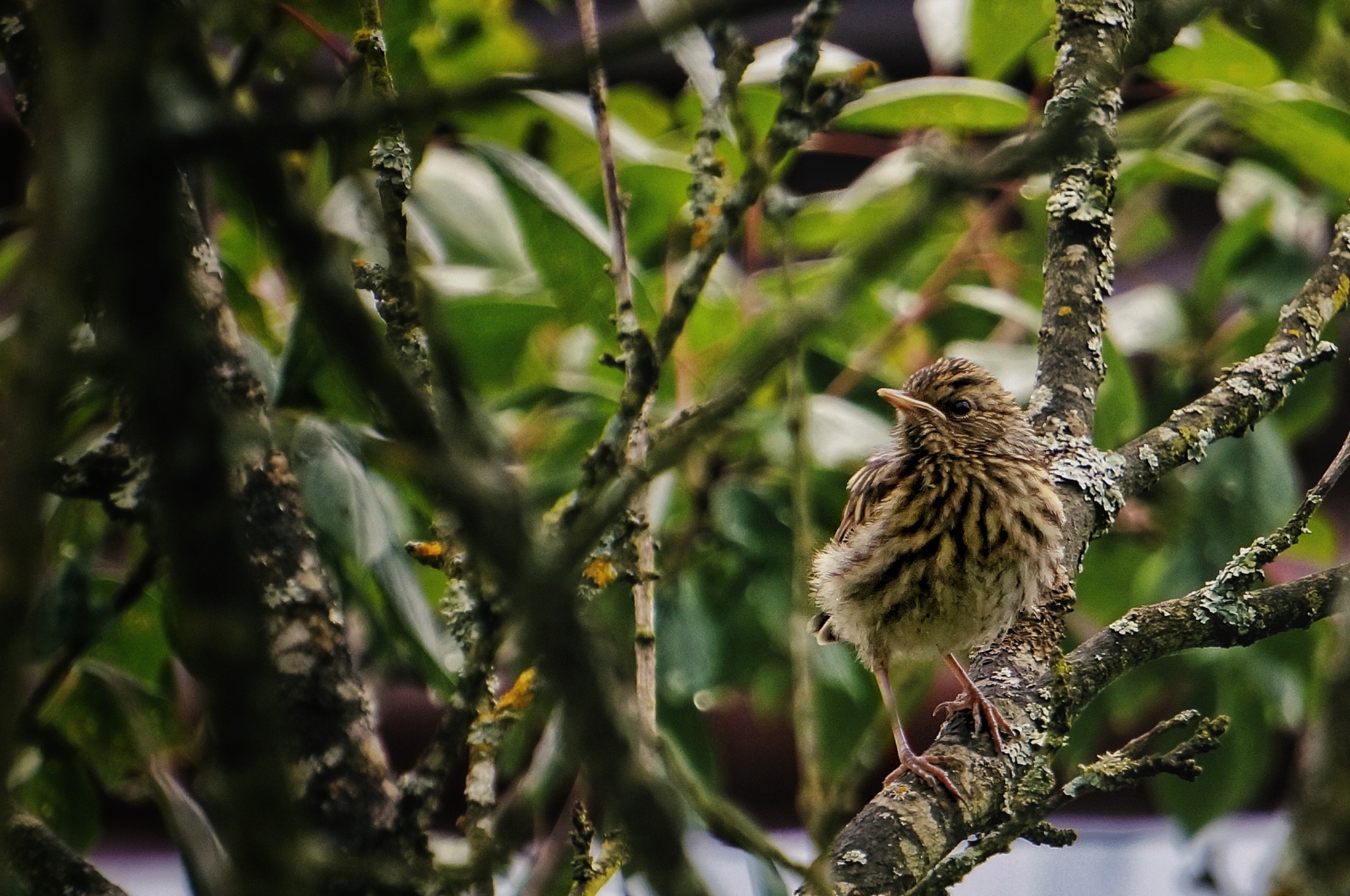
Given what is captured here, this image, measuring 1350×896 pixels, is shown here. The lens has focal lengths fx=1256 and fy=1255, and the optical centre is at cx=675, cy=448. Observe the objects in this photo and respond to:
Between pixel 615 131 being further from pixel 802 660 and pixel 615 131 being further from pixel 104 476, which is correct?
pixel 802 660

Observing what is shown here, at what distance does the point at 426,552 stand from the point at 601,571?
0.90ft

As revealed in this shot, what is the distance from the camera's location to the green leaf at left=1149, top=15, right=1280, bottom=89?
9.76 ft

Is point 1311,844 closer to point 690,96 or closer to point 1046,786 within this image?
point 1046,786

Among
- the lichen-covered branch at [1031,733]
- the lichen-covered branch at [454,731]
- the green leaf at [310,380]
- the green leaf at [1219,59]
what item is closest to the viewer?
the lichen-covered branch at [454,731]

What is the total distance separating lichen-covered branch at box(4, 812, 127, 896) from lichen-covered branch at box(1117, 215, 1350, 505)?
1.73 m

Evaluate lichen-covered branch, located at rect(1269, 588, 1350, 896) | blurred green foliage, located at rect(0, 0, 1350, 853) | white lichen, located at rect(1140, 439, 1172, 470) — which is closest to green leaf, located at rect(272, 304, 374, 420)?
blurred green foliage, located at rect(0, 0, 1350, 853)

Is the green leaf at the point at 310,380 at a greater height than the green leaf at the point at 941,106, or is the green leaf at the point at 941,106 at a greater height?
the green leaf at the point at 941,106

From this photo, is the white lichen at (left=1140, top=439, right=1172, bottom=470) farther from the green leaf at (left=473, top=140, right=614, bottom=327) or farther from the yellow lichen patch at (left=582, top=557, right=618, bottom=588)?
the yellow lichen patch at (left=582, top=557, right=618, bottom=588)

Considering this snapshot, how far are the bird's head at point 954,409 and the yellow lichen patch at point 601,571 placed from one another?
1461 mm

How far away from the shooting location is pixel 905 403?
2.99 m

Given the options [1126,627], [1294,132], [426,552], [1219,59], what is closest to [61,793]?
[426,552]

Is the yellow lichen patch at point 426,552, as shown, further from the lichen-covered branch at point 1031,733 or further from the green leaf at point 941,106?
the green leaf at point 941,106

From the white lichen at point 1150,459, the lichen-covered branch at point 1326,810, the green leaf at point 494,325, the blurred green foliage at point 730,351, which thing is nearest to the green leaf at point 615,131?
the blurred green foliage at point 730,351

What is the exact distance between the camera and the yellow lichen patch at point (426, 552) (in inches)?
65.8
